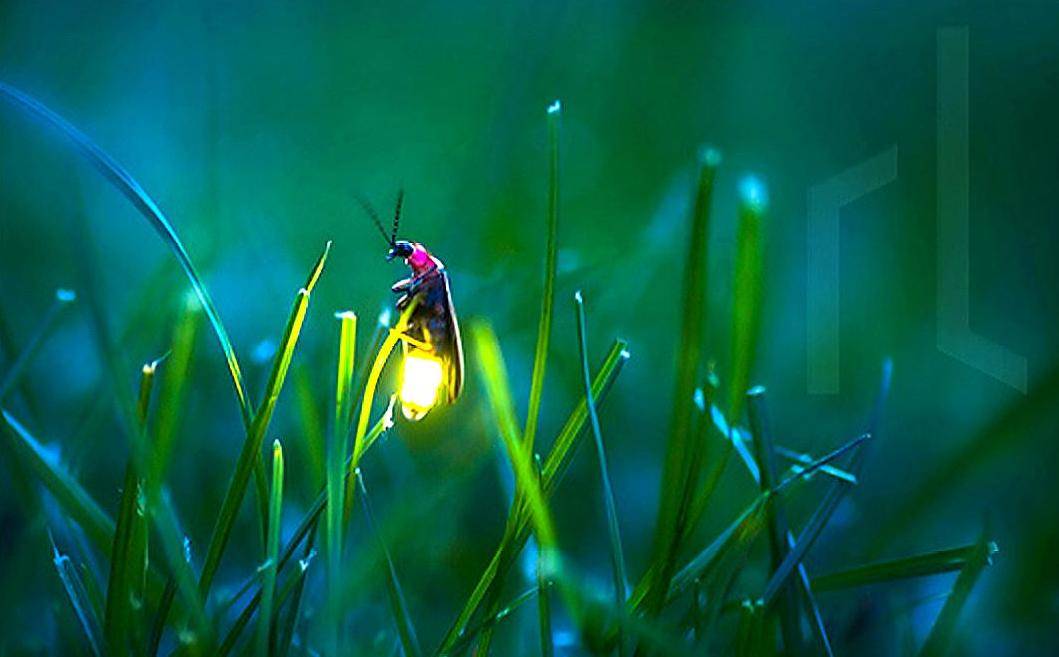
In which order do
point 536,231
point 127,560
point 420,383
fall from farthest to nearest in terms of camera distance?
1. point 536,231
2. point 420,383
3. point 127,560

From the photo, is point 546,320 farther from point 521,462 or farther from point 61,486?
point 61,486

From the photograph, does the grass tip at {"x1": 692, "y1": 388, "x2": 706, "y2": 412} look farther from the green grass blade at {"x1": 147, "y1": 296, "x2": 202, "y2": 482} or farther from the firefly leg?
the green grass blade at {"x1": 147, "y1": 296, "x2": 202, "y2": 482}

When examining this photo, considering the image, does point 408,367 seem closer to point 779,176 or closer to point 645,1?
point 779,176

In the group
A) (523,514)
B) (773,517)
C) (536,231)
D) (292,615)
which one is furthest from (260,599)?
(536,231)

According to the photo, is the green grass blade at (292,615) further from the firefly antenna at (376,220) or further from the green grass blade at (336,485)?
the firefly antenna at (376,220)

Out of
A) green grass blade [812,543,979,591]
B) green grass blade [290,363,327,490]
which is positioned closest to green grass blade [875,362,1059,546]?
green grass blade [812,543,979,591]

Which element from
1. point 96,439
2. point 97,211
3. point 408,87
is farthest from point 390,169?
point 96,439
